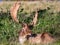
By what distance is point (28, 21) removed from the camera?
4.04 metres

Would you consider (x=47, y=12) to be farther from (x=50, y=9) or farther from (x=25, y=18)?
(x=25, y=18)

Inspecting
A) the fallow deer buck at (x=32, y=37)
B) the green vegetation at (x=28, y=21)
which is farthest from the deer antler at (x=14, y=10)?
the fallow deer buck at (x=32, y=37)

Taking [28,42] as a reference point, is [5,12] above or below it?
above

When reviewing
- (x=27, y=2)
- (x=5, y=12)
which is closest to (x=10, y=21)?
(x=5, y=12)

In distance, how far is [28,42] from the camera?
385cm

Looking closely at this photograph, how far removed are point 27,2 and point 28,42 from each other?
70 cm

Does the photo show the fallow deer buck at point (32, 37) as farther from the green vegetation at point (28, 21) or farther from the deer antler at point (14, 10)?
the deer antler at point (14, 10)

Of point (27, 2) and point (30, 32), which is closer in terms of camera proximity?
point (30, 32)

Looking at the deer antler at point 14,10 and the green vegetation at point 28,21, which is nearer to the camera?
the green vegetation at point 28,21

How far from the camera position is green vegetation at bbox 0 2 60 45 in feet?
12.9

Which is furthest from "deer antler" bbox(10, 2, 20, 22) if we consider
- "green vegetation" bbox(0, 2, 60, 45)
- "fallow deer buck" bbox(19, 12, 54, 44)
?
"fallow deer buck" bbox(19, 12, 54, 44)

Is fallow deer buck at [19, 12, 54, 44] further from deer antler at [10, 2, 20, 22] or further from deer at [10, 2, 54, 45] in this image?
deer antler at [10, 2, 20, 22]

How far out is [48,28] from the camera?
13.1 feet

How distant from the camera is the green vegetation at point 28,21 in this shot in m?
3.94
